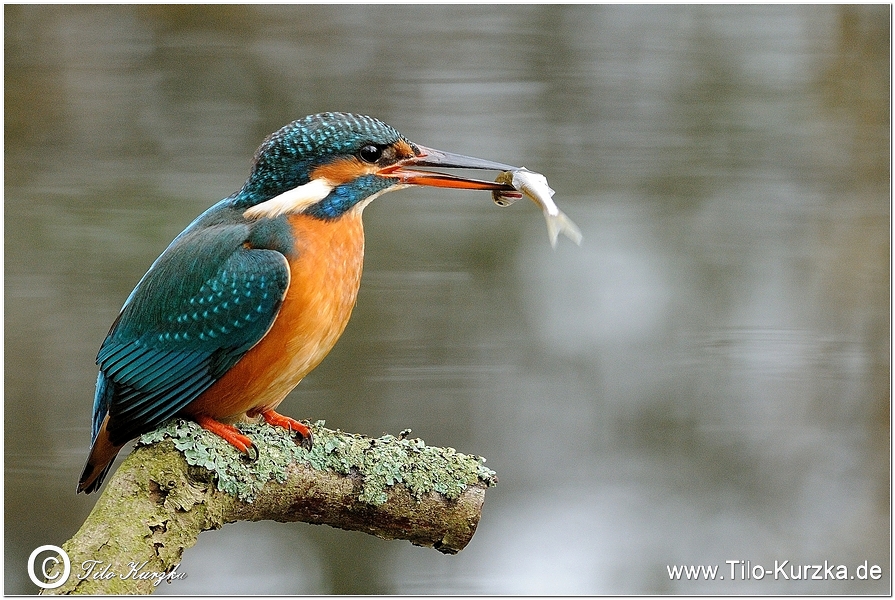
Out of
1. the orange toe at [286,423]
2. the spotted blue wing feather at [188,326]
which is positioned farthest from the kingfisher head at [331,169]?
the orange toe at [286,423]

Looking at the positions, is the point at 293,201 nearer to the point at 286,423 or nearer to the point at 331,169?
the point at 331,169

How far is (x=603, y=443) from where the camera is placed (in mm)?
4863

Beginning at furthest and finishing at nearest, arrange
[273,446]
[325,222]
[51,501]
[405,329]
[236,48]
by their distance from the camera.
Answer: [236,48], [405,329], [51,501], [325,222], [273,446]

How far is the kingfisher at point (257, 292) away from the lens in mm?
2439

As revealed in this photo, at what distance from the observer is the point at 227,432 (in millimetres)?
2385

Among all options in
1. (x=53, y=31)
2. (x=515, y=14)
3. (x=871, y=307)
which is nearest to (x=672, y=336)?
(x=871, y=307)

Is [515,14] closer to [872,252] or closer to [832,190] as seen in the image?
[832,190]

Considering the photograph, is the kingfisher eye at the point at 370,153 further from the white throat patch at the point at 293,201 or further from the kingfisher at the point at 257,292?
the white throat patch at the point at 293,201

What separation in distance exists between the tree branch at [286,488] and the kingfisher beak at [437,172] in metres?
0.68

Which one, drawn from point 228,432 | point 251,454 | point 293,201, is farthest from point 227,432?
point 293,201

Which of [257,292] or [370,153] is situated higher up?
[370,153]

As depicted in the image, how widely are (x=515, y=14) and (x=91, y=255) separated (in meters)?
2.51

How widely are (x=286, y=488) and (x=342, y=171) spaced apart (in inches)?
32.7

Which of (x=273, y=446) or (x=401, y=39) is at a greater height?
(x=401, y=39)
